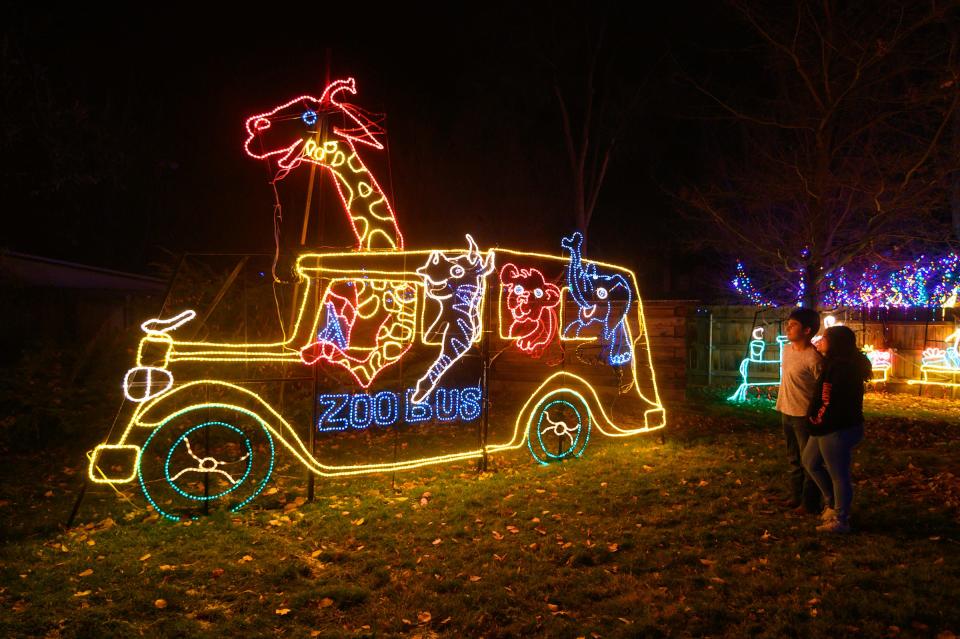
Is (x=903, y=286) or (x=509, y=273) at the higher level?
(x=903, y=286)


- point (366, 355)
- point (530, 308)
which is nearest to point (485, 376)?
point (530, 308)

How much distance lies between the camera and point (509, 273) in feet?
24.9

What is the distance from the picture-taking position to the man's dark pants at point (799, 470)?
19.2 feet

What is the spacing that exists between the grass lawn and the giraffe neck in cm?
285

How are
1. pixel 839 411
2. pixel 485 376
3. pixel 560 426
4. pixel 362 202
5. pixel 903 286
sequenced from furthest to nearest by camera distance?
pixel 903 286, pixel 560 426, pixel 362 202, pixel 485 376, pixel 839 411

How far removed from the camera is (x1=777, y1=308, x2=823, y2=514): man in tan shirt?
5818 mm

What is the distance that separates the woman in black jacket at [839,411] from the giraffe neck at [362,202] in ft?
16.0

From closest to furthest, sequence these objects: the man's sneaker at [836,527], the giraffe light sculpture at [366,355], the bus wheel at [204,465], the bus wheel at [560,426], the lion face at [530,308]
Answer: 1. the man's sneaker at [836,527]
2. the bus wheel at [204,465]
3. the giraffe light sculpture at [366,355]
4. the lion face at [530,308]
5. the bus wheel at [560,426]

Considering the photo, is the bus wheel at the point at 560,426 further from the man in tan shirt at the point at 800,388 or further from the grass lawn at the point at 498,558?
the man in tan shirt at the point at 800,388

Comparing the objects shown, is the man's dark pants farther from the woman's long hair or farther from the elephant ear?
the elephant ear

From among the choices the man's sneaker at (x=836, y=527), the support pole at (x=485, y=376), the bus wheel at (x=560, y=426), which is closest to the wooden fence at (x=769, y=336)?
the bus wheel at (x=560, y=426)

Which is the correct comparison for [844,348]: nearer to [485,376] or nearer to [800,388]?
[800,388]

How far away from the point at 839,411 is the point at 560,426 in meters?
3.59

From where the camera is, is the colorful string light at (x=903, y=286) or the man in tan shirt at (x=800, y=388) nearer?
the man in tan shirt at (x=800, y=388)
